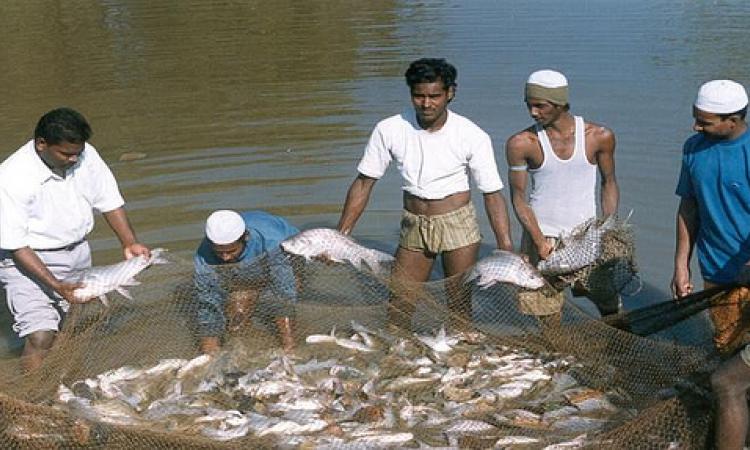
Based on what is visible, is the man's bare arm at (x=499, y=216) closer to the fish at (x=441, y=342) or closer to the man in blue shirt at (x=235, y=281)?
the fish at (x=441, y=342)

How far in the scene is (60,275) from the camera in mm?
6242

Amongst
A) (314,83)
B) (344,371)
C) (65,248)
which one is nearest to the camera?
(65,248)

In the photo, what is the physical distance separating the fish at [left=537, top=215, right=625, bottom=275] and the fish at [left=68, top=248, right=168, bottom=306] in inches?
104

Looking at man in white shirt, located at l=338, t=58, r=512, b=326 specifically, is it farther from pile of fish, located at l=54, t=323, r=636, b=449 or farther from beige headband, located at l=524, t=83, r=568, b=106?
beige headband, located at l=524, t=83, r=568, b=106

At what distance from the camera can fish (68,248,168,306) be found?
605 centimetres

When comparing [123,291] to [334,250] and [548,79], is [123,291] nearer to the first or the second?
[334,250]

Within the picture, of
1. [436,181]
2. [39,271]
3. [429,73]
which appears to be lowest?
[39,271]

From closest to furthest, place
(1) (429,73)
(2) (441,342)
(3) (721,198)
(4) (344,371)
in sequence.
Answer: (3) (721,198) < (1) (429,73) < (4) (344,371) < (2) (441,342)

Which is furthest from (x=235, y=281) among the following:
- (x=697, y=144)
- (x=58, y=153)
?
(x=697, y=144)

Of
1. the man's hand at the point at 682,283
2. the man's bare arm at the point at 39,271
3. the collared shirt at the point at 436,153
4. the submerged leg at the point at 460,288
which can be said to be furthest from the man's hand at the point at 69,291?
the man's hand at the point at 682,283

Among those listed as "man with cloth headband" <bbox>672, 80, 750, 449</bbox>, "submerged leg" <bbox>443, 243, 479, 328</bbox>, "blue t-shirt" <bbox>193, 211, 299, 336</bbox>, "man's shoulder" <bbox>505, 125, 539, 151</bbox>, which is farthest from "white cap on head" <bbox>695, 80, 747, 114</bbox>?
"blue t-shirt" <bbox>193, 211, 299, 336</bbox>

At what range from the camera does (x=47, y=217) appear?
605cm

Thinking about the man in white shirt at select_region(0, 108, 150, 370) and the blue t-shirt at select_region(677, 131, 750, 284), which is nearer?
the blue t-shirt at select_region(677, 131, 750, 284)

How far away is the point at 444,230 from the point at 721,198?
73.8 inches
